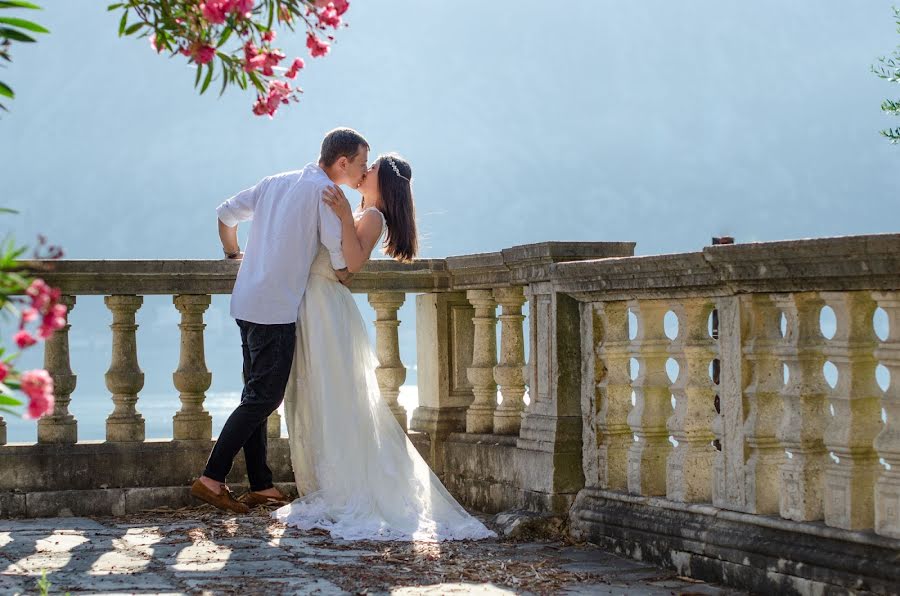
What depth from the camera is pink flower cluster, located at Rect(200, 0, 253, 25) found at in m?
4.18

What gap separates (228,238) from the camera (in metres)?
7.21

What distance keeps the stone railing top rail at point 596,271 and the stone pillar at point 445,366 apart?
0.47ft

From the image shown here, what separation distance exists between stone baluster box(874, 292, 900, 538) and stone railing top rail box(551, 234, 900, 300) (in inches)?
4.5

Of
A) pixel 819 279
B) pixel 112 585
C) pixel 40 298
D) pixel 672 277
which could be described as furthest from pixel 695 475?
pixel 40 298

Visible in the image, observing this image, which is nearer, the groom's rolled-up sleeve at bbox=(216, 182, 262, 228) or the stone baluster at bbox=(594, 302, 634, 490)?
the stone baluster at bbox=(594, 302, 634, 490)

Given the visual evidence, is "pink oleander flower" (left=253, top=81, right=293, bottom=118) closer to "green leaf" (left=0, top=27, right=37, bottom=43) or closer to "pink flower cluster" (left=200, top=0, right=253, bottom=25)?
"pink flower cluster" (left=200, top=0, right=253, bottom=25)

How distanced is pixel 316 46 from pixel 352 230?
200cm

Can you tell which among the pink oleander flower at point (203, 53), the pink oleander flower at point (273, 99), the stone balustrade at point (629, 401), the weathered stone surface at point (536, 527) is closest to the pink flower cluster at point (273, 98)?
the pink oleander flower at point (273, 99)

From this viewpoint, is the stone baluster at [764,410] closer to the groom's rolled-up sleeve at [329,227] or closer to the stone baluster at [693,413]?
the stone baluster at [693,413]

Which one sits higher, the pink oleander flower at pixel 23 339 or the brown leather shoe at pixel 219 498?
the pink oleander flower at pixel 23 339

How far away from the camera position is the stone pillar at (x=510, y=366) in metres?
7.14

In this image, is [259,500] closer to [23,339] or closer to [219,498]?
[219,498]

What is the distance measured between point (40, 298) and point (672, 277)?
2.90 metres

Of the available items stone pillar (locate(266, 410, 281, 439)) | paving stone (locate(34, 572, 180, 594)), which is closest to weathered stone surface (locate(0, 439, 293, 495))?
stone pillar (locate(266, 410, 281, 439))
